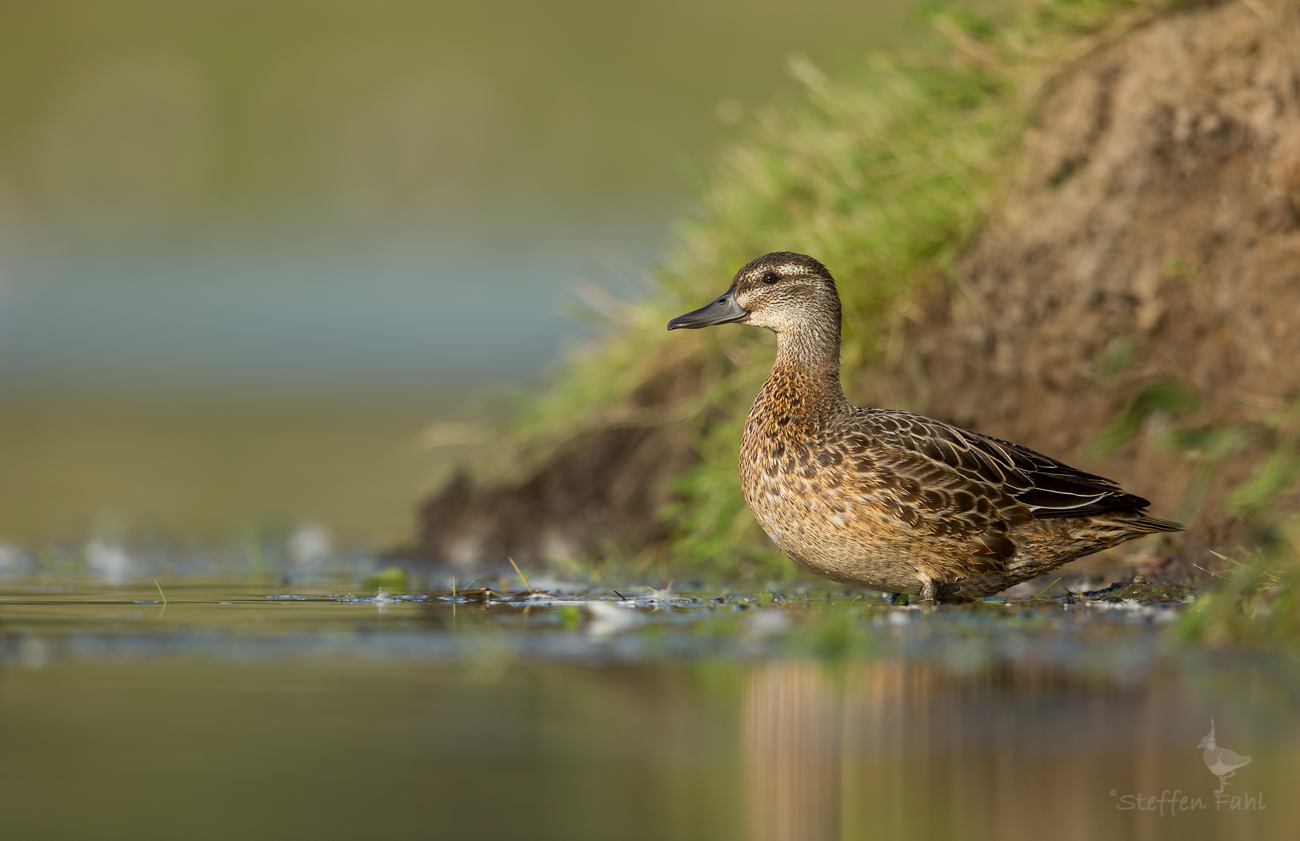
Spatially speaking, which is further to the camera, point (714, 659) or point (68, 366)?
point (68, 366)

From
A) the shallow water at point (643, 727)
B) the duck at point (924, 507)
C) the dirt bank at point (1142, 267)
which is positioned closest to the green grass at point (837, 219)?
the dirt bank at point (1142, 267)

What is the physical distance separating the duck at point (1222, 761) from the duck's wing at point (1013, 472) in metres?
2.64

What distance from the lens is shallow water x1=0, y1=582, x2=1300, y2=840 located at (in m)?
4.05

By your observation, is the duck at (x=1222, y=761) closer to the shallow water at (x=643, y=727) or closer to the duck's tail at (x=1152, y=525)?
the shallow water at (x=643, y=727)

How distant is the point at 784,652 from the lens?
5.94 metres

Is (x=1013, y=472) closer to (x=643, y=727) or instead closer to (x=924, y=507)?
(x=924, y=507)

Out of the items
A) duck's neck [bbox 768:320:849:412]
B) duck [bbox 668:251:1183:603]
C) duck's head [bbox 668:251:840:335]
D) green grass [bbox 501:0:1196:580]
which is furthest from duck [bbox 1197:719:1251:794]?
green grass [bbox 501:0:1196:580]

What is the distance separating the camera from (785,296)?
8.19 metres

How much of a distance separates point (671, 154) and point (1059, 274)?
28.3m

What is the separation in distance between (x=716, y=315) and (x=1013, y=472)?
5.69 ft

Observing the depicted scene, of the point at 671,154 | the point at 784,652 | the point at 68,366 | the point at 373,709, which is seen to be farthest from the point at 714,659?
the point at 671,154

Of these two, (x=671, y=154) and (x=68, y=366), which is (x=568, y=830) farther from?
(x=671, y=154)

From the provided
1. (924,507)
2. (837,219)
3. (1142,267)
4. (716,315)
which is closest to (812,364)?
(716,315)

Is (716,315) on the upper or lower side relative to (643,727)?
upper
